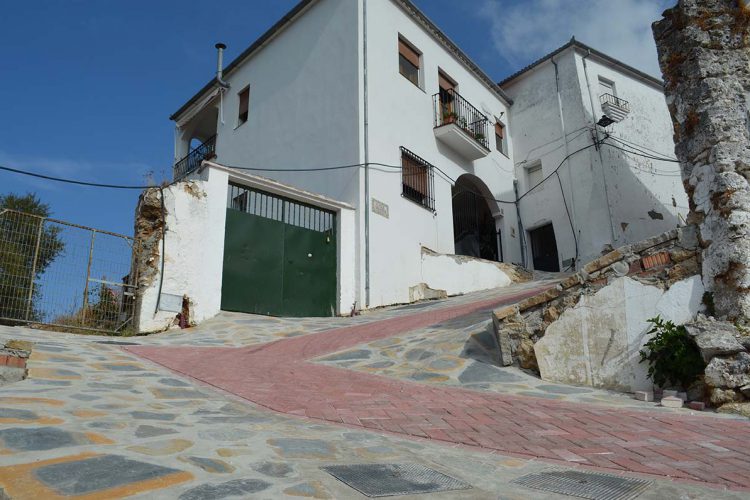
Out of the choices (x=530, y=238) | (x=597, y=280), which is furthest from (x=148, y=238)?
(x=530, y=238)

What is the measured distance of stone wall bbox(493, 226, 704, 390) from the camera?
5.56 m

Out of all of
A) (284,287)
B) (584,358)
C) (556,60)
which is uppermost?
(556,60)

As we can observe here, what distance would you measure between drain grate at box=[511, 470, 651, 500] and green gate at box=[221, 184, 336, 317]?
28.6ft

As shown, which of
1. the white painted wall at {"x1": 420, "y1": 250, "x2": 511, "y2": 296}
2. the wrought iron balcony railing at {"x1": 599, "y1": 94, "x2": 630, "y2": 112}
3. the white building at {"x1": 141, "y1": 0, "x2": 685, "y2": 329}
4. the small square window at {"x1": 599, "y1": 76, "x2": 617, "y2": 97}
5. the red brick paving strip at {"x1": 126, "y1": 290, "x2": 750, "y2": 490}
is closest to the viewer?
the red brick paving strip at {"x1": 126, "y1": 290, "x2": 750, "y2": 490}

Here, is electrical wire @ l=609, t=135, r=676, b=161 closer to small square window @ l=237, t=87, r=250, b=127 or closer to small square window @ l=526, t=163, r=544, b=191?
small square window @ l=526, t=163, r=544, b=191

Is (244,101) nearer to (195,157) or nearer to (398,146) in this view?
(195,157)

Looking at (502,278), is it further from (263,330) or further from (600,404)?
(600,404)

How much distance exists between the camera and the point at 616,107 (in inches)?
708

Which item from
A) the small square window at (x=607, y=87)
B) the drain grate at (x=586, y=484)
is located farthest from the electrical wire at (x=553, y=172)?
the drain grate at (x=586, y=484)

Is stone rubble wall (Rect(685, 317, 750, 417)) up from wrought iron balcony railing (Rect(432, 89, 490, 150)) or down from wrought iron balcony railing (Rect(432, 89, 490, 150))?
down

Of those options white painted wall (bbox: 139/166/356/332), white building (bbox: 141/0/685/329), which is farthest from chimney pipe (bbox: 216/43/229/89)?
white painted wall (bbox: 139/166/356/332)

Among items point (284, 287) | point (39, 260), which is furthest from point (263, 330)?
point (39, 260)

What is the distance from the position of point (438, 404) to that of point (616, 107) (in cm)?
Result: 1639

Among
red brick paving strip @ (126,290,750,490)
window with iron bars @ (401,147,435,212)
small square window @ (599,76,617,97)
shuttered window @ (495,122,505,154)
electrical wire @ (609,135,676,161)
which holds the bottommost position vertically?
red brick paving strip @ (126,290,750,490)
